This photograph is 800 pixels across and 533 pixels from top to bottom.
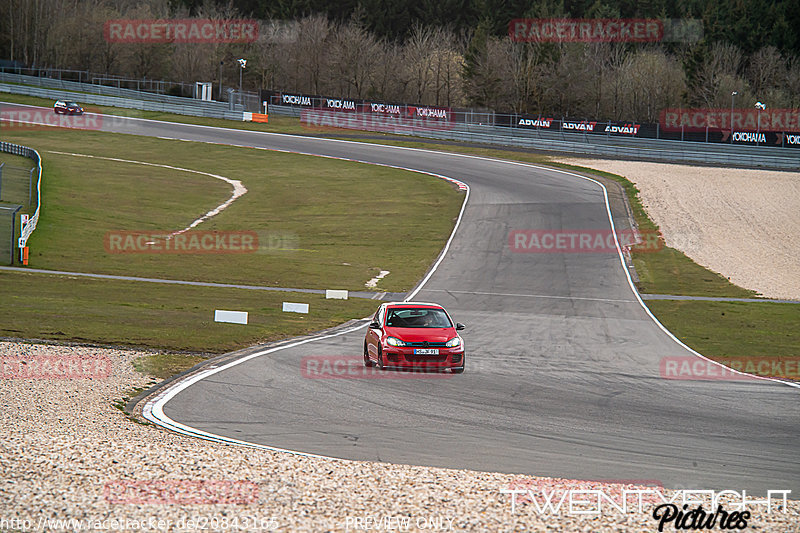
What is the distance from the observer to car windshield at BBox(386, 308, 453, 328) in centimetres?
1769

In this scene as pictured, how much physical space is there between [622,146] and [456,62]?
45.8m

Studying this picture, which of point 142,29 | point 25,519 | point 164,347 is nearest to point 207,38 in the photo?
point 142,29

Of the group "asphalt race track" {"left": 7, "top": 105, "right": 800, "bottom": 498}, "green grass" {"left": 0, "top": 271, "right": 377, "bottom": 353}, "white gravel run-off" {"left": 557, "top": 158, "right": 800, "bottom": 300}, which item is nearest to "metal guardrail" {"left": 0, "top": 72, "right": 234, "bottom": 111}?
"white gravel run-off" {"left": 557, "top": 158, "right": 800, "bottom": 300}

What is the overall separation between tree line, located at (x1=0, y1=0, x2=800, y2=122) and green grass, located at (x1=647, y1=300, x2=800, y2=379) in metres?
74.3

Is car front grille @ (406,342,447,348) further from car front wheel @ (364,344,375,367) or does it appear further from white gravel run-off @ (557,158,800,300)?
white gravel run-off @ (557,158,800,300)

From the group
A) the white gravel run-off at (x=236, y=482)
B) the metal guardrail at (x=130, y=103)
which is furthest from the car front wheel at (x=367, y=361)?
the metal guardrail at (x=130, y=103)

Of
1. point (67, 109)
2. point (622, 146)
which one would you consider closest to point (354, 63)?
point (67, 109)

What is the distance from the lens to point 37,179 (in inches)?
1829

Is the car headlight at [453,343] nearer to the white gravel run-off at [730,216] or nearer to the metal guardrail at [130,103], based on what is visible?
the white gravel run-off at [730,216]

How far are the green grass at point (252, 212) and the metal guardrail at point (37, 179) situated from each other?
2.44 feet

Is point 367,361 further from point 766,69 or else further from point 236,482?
point 766,69

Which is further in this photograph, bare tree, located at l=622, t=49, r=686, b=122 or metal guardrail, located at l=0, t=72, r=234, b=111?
bare tree, located at l=622, t=49, r=686, b=122

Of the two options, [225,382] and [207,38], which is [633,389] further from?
[207,38]

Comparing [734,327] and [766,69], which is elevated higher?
[766,69]
